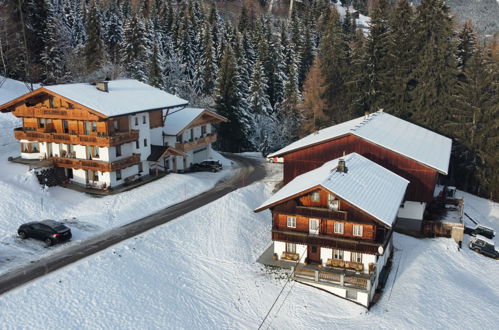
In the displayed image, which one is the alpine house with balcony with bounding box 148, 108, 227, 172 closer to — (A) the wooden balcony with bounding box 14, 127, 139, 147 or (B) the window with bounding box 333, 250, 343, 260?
(A) the wooden balcony with bounding box 14, 127, 139, 147

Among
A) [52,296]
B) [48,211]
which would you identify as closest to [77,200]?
[48,211]

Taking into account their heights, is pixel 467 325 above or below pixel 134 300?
below

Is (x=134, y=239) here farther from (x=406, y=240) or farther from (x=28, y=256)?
(x=406, y=240)

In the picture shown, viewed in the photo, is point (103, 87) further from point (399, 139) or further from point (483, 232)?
point (483, 232)

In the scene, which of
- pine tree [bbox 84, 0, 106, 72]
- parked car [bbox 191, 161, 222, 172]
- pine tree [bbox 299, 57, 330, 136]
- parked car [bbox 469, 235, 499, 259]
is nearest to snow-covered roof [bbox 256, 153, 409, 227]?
parked car [bbox 469, 235, 499, 259]

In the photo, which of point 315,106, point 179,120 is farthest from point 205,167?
point 315,106

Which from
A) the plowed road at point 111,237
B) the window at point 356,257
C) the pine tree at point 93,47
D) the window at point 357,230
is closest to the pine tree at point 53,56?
the pine tree at point 93,47
